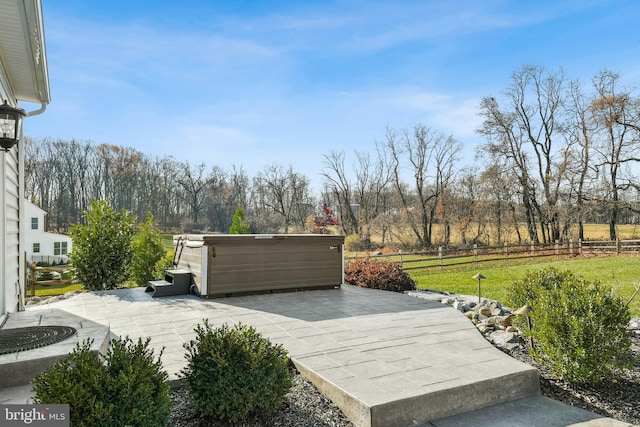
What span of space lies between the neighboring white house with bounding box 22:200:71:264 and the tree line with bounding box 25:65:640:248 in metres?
1.30

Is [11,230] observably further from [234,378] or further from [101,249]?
[234,378]

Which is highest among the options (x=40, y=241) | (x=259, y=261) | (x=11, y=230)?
(x=11, y=230)

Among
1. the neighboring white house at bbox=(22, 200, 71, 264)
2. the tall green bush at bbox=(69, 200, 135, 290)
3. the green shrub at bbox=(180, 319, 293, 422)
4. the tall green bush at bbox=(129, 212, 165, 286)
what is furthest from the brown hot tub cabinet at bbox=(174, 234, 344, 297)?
the neighboring white house at bbox=(22, 200, 71, 264)

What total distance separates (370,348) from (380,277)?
372 cm

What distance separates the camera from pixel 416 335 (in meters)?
3.86

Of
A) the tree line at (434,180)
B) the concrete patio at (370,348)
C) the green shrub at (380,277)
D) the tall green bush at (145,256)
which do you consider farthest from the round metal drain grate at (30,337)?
the tree line at (434,180)

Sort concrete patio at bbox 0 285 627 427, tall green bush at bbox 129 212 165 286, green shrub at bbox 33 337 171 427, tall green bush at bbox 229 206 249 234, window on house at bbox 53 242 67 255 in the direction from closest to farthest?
green shrub at bbox 33 337 171 427, concrete patio at bbox 0 285 627 427, tall green bush at bbox 129 212 165 286, tall green bush at bbox 229 206 249 234, window on house at bbox 53 242 67 255

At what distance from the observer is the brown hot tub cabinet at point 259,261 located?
230 inches

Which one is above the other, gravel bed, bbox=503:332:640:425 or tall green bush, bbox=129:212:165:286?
tall green bush, bbox=129:212:165:286

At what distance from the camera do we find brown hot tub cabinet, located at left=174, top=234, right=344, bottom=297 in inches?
230

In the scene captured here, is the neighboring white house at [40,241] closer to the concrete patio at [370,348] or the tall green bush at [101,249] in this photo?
the tall green bush at [101,249]

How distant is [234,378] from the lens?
216 centimetres

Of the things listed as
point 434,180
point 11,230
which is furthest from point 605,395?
point 434,180

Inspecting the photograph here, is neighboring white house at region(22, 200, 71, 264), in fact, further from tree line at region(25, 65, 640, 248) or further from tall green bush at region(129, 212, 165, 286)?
tall green bush at region(129, 212, 165, 286)
